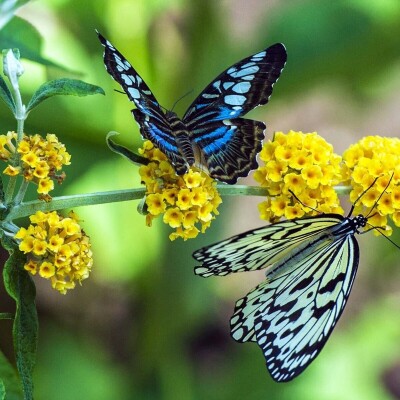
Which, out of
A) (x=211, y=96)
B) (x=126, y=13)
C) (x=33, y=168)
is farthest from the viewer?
(x=126, y=13)

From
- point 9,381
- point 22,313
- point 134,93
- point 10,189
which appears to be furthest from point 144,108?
point 9,381

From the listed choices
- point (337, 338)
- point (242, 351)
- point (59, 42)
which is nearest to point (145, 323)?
point (242, 351)

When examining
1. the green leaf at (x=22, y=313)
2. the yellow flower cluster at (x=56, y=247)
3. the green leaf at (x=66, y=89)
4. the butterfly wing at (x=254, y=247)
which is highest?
the green leaf at (x=66, y=89)

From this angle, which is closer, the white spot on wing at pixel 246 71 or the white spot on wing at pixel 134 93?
the white spot on wing at pixel 134 93

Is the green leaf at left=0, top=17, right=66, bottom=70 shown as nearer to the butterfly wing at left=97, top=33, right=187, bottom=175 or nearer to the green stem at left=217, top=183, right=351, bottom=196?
the butterfly wing at left=97, top=33, right=187, bottom=175

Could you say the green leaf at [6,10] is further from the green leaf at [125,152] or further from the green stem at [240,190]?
the green stem at [240,190]

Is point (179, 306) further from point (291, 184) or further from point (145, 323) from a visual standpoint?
point (291, 184)

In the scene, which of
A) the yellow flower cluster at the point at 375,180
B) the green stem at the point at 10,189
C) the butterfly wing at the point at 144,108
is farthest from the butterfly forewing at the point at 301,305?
the green stem at the point at 10,189

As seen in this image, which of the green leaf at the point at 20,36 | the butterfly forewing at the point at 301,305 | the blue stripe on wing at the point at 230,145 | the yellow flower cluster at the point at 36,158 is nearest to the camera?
the yellow flower cluster at the point at 36,158
